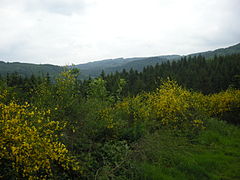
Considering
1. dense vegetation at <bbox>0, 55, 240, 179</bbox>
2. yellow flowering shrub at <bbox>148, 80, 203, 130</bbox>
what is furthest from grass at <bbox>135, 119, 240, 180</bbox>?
yellow flowering shrub at <bbox>148, 80, 203, 130</bbox>

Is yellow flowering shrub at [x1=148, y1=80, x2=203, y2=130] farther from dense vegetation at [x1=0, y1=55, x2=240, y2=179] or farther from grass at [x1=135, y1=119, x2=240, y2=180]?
grass at [x1=135, y1=119, x2=240, y2=180]

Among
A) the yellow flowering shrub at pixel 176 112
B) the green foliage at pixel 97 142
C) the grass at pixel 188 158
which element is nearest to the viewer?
the green foliage at pixel 97 142

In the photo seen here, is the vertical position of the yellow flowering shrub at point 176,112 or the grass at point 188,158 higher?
the yellow flowering shrub at point 176,112

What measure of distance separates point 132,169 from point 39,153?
2.61 m

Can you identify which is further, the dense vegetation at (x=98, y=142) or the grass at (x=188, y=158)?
the grass at (x=188, y=158)

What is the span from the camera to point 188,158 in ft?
19.3

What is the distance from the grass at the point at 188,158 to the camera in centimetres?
510

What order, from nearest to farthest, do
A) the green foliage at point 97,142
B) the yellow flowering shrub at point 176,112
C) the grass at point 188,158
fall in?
the green foliage at point 97,142
the grass at point 188,158
the yellow flowering shrub at point 176,112

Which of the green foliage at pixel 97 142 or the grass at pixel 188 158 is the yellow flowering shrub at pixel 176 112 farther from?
the grass at pixel 188 158

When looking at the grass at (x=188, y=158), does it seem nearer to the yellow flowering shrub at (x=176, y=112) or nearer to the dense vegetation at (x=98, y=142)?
the dense vegetation at (x=98, y=142)

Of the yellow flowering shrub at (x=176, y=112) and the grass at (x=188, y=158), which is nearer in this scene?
the grass at (x=188, y=158)

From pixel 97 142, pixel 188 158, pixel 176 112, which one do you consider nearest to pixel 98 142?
pixel 97 142

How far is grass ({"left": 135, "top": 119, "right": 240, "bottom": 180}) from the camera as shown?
5.10 m

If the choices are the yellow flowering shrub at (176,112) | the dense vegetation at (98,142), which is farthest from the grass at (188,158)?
the yellow flowering shrub at (176,112)
